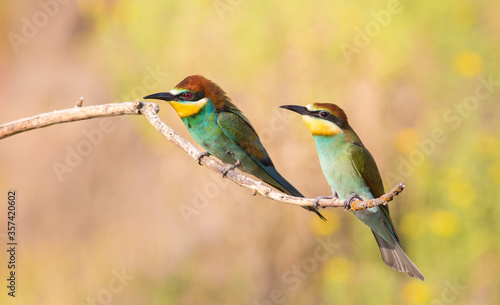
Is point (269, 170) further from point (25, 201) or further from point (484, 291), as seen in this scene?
point (25, 201)

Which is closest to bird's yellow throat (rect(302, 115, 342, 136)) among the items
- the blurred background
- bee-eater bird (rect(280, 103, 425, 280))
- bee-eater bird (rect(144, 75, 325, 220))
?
bee-eater bird (rect(280, 103, 425, 280))

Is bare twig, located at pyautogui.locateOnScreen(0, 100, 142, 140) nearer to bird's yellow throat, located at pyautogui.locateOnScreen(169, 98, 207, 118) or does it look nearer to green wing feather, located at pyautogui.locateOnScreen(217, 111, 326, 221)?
bird's yellow throat, located at pyautogui.locateOnScreen(169, 98, 207, 118)

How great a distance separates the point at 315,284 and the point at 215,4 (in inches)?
80.3

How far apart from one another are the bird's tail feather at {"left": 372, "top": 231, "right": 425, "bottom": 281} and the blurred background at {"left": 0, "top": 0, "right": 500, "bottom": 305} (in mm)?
2101

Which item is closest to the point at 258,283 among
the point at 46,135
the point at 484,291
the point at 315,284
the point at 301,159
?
the point at 315,284

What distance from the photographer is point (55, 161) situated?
209 inches

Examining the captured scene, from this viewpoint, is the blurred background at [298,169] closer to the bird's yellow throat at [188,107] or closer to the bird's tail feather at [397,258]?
the bird's yellow throat at [188,107]

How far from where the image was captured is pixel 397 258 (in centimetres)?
182

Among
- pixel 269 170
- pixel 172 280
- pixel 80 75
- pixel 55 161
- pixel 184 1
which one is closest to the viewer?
pixel 269 170

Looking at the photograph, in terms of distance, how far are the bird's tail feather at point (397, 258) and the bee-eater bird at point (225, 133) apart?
21.9 inches

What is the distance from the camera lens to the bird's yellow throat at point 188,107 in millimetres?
2346

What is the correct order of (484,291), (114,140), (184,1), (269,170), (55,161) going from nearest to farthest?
1. (269,170)
2. (484,291)
3. (184,1)
4. (114,140)
5. (55,161)

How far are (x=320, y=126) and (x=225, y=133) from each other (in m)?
0.65

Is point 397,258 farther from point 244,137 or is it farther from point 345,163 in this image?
point 244,137
